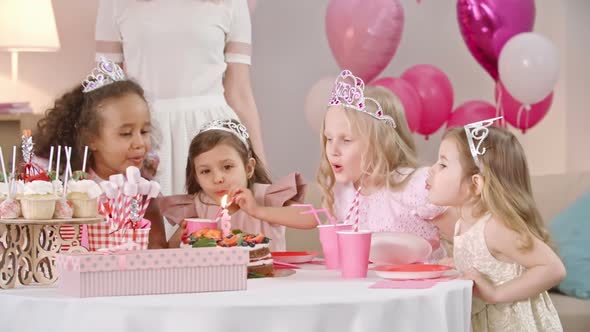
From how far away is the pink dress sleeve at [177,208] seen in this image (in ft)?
10.8

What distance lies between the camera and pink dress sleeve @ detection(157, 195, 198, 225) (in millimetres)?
3291

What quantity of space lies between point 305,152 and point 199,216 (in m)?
2.33

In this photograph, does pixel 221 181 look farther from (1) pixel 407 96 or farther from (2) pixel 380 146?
(1) pixel 407 96

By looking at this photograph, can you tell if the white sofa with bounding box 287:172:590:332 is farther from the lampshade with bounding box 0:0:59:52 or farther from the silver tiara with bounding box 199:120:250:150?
the lampshade with bounding box 0:0:59:52

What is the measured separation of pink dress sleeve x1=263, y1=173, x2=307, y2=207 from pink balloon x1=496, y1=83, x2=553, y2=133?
2356 millimetres

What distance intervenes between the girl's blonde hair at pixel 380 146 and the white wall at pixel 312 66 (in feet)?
7.01

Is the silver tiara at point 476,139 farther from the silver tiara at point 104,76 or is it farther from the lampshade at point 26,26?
the lampshade at point 26,26

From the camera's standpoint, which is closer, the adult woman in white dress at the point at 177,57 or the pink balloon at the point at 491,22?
the adult woman in white dress at the point at 177,57

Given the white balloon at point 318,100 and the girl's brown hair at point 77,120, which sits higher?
the white balloon at point 318,100

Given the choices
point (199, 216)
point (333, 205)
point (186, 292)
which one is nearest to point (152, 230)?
point (199, 216)

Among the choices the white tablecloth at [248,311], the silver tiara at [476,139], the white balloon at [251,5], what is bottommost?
the white tablecloth at [248,311]

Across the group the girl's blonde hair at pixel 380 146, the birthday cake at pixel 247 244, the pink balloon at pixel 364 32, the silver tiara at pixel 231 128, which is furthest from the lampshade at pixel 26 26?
the birthday cake at pixel 247 244

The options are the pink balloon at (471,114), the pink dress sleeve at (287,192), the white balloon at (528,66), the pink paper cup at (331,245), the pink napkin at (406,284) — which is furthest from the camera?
the pink balloon at (471,114)

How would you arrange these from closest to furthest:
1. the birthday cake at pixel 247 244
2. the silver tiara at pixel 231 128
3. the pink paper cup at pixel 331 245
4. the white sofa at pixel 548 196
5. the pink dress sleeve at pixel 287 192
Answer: the birthday cake at pixel 247 244
the pink paper cup at pixel 331 245
the pink dress sleeve at pixel 287 192
the silver tiara at pixel 231 128
the white sofa at pixel 548 196
